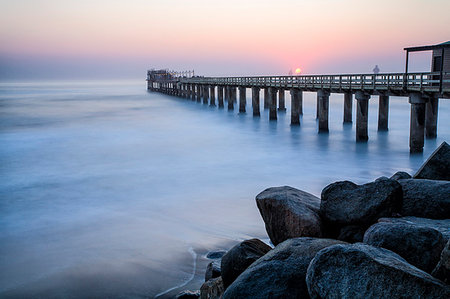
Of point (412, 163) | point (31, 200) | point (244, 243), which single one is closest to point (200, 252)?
point (244, 243)

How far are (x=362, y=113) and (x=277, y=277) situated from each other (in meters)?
16.2

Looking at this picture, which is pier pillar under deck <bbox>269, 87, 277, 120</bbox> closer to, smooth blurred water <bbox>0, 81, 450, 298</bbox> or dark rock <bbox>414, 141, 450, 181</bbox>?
smooth blurred water <bbox>0, 81, 450, 298</bbox>

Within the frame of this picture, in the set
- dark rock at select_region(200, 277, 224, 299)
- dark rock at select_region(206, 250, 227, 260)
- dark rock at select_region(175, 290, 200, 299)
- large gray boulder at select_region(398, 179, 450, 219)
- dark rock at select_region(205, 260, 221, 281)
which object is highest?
large gray boulder at select_region(398, 179, 450, 219)

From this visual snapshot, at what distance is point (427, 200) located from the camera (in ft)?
18.5

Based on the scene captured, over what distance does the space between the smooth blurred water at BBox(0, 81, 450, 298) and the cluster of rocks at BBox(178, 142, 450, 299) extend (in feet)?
5.97

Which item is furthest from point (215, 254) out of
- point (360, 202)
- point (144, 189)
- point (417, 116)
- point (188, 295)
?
point (417, 116)

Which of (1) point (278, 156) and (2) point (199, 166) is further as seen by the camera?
(1) point (278, 156)

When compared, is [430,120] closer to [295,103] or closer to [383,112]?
[383,112]

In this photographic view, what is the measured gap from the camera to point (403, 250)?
4.17 m

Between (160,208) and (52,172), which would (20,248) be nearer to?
(160,208)

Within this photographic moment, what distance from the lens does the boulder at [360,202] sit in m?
5.45

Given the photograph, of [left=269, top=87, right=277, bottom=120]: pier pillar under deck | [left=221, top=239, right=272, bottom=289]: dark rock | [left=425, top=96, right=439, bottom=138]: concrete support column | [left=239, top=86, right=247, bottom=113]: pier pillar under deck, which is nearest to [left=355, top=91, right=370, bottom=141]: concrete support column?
[left=425, top=96, right=439, bottom=138]: concrete support column

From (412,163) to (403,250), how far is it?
1233cm

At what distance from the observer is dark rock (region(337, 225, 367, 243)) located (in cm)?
544
